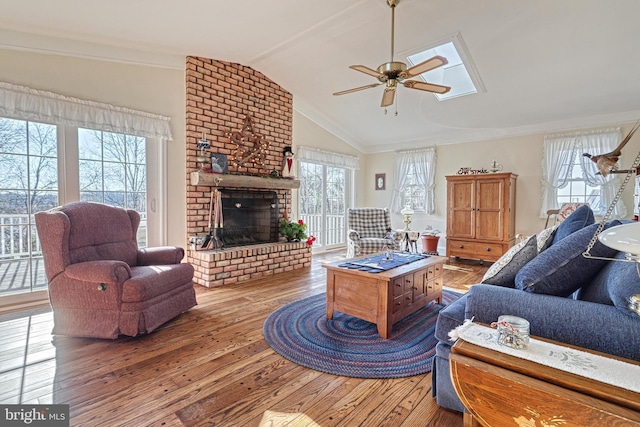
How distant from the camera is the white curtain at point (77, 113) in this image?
2.88 m

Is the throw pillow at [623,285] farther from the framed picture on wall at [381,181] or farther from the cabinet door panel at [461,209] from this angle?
the framed picture on wall at [381,181]

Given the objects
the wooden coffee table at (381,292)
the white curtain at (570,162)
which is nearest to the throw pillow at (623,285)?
the wooden coffee table at (381,292)

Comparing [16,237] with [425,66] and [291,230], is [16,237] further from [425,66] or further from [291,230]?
[425,66]

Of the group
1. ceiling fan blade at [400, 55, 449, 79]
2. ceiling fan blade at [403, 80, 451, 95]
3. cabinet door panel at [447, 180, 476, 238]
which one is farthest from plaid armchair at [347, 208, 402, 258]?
ceiling fan blade at [400, 55, 449, 79]

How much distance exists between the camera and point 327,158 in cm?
610

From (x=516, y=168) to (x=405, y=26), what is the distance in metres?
3.35

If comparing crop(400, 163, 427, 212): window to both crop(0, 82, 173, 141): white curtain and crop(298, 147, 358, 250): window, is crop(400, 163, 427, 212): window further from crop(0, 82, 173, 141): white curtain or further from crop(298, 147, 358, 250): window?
crop(0, 82, 173, 141): white curtain

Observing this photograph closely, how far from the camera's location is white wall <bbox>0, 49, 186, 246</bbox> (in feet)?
9.79

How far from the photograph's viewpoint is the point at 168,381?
1868mm

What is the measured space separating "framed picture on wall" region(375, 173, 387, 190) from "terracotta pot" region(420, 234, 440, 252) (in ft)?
5.26

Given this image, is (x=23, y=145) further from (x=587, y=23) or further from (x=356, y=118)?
(x=587, y=23)

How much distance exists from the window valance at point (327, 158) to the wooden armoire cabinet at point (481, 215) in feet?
6.66

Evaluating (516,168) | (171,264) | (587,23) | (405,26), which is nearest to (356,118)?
(405,26)

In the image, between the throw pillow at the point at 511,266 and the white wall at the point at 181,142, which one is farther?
the white wall at the point at 181,142
